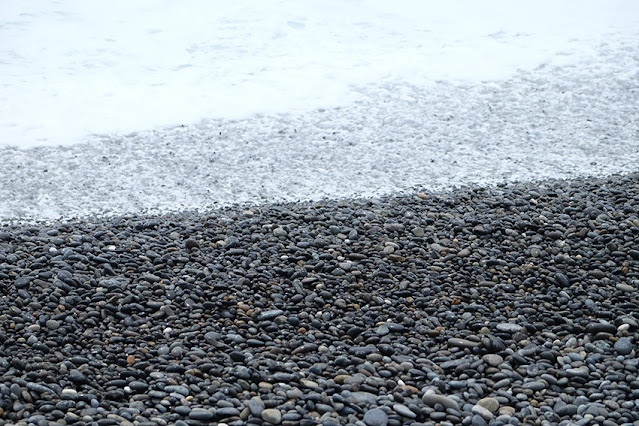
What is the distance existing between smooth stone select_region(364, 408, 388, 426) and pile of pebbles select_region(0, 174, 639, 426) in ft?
0.04

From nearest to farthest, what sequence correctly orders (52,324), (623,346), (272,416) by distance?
(272,416)
(623,346)
(52,324)

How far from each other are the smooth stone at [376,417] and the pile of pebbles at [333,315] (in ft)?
0.04

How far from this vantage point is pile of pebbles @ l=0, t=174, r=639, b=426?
316cm

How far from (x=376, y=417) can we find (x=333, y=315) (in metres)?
0.96

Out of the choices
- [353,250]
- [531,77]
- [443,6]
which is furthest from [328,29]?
[353,250]

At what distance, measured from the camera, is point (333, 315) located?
3.92 meters

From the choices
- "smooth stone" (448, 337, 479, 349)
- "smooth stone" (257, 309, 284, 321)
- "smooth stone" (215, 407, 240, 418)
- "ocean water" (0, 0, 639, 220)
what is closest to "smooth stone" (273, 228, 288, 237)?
"smooth stone" (257, 309, 284, 321)

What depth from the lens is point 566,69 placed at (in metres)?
9.88

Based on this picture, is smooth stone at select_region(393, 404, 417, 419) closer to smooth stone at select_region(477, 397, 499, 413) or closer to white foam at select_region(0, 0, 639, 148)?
smooth stone at select_region(477, 397, 499, 413)

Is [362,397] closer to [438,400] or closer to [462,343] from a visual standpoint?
[438,400]

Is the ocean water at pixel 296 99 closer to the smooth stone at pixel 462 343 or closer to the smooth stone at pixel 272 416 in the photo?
the smooth stone at pixel 462 343

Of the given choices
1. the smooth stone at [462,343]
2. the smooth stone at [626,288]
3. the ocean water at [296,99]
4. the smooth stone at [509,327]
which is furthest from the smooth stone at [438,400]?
the ocean water at [296,99]

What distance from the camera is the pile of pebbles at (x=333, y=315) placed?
3.16 m

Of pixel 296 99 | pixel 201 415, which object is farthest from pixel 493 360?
pixel 296 99
